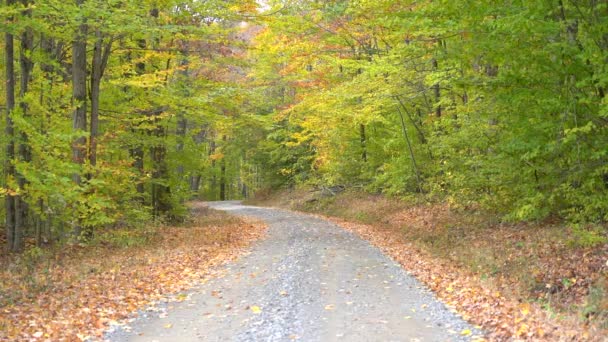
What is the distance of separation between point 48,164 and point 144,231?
5715 millimetres

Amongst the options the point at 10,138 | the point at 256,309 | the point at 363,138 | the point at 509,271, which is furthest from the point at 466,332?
the point at 363,138

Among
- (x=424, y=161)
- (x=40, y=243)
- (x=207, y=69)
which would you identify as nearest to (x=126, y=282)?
(x=40, y=243)

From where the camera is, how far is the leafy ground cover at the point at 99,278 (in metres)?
7.52

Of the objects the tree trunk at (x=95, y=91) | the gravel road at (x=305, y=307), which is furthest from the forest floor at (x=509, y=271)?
the tree trunk at (x=95, y=91)

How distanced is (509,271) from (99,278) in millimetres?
8038

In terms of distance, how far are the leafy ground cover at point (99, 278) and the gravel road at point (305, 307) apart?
1.92 ft

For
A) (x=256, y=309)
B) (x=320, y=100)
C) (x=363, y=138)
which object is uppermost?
(x=320, y=100)

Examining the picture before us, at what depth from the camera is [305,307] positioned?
8289mm

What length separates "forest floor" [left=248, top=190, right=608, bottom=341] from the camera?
22.4 feet

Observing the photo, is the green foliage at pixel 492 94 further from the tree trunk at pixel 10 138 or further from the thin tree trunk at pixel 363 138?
the tree trunk at pixel 10 138

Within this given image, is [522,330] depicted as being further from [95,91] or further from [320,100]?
[320,100]

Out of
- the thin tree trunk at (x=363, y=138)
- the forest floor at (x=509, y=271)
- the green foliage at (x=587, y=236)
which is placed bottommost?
the forest floor at (x=509, y=271)

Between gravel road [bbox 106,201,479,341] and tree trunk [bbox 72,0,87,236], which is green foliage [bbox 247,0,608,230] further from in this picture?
tree trunk [bbox 72,0,87,236]

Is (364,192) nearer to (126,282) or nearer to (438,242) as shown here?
(438,242)
